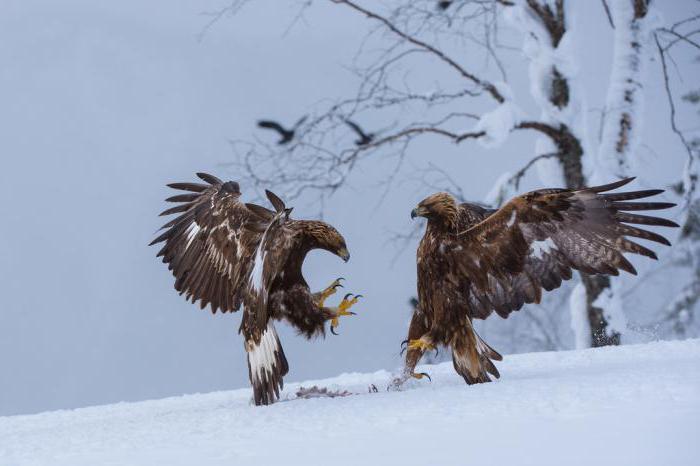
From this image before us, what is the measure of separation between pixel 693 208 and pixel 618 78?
150cm

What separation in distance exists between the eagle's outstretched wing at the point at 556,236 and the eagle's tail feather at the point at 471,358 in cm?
26

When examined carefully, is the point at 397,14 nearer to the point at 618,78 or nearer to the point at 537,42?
the point at 537,42

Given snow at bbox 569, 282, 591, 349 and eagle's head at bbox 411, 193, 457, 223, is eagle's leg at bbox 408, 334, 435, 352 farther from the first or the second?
snow at bbox 569, 282, 591, 349

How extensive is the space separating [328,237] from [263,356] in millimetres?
700

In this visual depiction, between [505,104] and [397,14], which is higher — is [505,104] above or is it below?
below

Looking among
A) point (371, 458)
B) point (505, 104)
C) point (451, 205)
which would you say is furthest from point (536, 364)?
point (505, 104)

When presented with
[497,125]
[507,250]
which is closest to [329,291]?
[507,250]

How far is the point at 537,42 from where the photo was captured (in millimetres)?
9109

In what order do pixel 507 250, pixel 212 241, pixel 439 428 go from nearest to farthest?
pixel 439 428 < pixel 507 250 < pixel 212 241

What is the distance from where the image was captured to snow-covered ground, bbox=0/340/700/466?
3279mm

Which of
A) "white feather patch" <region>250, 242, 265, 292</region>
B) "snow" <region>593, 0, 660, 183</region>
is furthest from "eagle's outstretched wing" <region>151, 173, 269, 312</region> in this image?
"snow" <region>593, 0, 660, 183</region>

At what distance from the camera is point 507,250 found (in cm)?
484

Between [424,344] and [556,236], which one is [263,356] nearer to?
[424,344]

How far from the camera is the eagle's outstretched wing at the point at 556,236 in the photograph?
4758 millimetres
